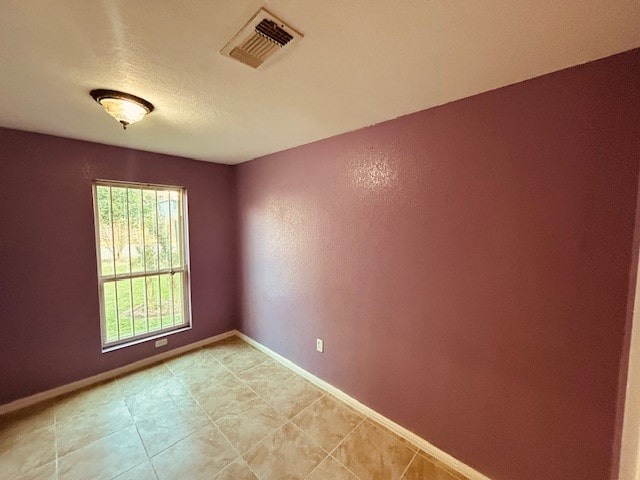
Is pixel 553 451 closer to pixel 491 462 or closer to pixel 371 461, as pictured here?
pixel 491 462

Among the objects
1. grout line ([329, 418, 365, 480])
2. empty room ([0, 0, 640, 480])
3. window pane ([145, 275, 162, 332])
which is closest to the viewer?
empty room ([0, 0, 640, 480])

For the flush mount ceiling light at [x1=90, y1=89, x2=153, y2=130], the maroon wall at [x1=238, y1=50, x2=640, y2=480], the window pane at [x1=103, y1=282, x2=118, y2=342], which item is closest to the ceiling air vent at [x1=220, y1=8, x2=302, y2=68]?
the flush mount ceiling light at [x1=90, y1=89, x2=153, y2=130]

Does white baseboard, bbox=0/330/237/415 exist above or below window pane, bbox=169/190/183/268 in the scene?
below

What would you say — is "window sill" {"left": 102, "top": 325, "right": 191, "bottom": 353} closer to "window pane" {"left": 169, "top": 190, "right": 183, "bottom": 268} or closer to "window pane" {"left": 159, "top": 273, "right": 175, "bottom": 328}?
"window pane" {"left": 159, "top": 273, "right": 175, "bottom": 328}

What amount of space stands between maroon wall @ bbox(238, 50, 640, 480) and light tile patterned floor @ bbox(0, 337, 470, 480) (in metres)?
0.29

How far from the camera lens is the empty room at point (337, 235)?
43.9 inches

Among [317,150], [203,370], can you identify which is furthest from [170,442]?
[317,150]

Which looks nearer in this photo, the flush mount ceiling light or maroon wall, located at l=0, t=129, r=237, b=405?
the flush mount ceiling light

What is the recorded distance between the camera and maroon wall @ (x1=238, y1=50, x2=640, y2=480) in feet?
4.02

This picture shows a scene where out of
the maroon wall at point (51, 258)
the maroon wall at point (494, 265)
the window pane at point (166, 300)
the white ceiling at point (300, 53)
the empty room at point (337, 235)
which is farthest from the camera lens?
the window pane at point (166, 300)

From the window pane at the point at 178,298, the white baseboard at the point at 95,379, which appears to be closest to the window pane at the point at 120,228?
the window pane at the point at 178,298

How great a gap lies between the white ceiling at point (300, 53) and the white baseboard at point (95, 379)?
2308 millimetres

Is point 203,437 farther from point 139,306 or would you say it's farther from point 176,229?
point 176,229

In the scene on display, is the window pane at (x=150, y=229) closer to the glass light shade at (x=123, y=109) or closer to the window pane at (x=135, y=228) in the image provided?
the window pane at (x=135, y=228)
